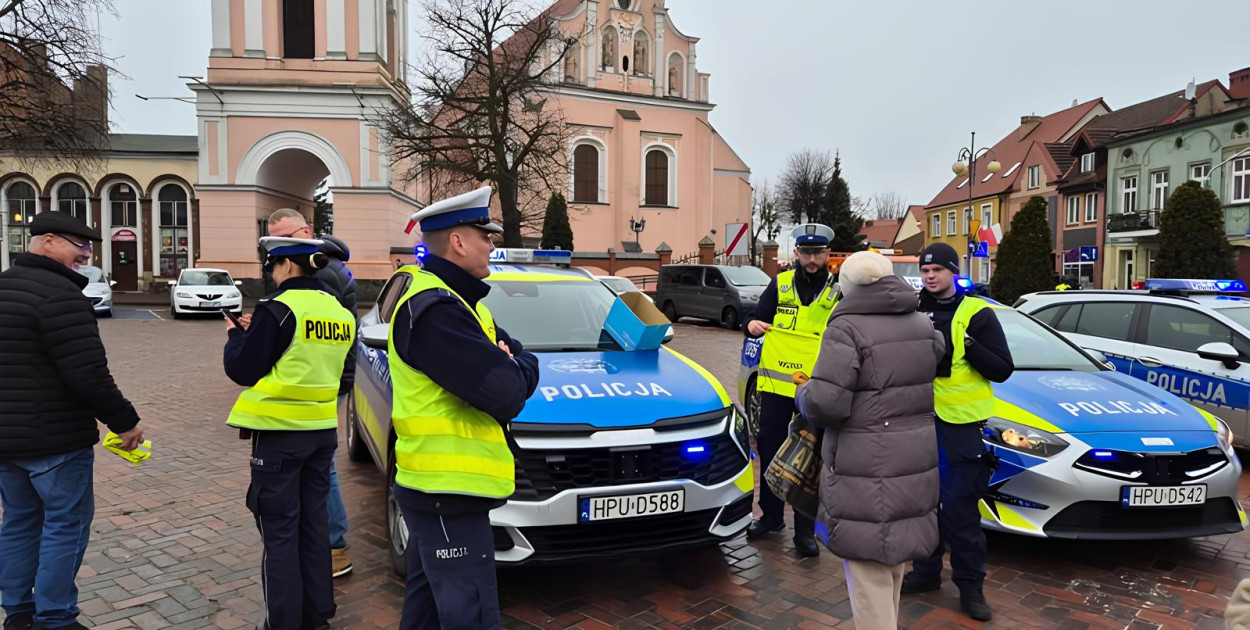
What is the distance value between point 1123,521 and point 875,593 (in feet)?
7.24

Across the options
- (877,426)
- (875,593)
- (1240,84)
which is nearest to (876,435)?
(877,426)

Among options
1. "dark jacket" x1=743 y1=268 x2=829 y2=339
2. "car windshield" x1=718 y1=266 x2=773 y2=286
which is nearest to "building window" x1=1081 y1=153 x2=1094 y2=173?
"car windshield" x1=718 y1=266 x2=773 y2=286

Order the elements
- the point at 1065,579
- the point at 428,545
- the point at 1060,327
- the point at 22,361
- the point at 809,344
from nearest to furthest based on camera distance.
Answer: the point at 428,545 < the point at 22,361 < the point at 1065,579 < the point at 809,344 < the point at 1060,327

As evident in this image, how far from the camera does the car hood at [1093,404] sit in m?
4.48

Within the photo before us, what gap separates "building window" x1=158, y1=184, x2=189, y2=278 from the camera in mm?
37656

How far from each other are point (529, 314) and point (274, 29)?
30.7 meters

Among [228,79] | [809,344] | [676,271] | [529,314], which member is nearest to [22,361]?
[529,314]

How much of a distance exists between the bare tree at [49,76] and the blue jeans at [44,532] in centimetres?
2082

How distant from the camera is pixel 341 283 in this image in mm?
5188

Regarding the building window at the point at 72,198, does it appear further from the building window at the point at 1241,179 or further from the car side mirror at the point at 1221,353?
the building window at the point at 1241,179

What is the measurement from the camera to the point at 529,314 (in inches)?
202

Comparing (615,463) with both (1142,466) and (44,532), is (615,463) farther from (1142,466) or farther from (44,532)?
(1142,466)

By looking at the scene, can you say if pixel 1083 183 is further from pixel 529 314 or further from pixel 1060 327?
pixel 529 314

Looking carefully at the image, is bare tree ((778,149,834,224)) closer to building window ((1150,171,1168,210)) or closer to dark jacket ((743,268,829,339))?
building window ((1150,171,1168,210))
